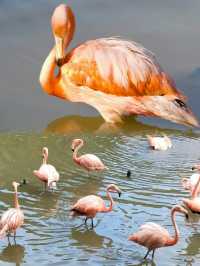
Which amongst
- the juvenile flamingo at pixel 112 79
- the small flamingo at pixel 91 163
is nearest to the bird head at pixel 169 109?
the juvenile flamingo at pixel 112 79

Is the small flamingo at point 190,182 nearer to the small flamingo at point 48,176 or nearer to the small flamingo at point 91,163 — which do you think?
the small flamingo at point 91,163

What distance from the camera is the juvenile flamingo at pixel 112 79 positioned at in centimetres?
1088

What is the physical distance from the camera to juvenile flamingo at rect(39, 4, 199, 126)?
10.9m

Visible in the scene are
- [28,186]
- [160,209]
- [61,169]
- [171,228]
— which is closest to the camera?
[171,228]

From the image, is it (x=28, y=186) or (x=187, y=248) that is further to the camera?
(x=28, y=186)

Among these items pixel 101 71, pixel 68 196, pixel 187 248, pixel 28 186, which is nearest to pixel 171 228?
pixel 187 248

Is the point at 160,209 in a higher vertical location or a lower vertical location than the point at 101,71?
lower

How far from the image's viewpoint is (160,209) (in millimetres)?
7098

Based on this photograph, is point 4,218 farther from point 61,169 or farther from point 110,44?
point 110,44

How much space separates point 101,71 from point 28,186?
341 centimetres

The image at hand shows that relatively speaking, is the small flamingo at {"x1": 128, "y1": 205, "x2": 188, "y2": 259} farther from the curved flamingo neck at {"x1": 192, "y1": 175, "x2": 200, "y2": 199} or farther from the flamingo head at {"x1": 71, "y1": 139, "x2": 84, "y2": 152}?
the flamingo head at {"x1": 71, "y1": 139, "x2": 84, "y2": 152}

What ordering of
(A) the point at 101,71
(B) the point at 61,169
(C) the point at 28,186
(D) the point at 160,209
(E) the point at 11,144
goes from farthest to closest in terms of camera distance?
(A) the point at 101,71 < (E) the point at 11,144 < (B) the point at 61,169 < (C) the point at 28,186 < (D) the point at 160,209

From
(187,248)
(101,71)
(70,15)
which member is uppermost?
(70,15)

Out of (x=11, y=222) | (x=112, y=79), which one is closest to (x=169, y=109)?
(x=112, y=79)
